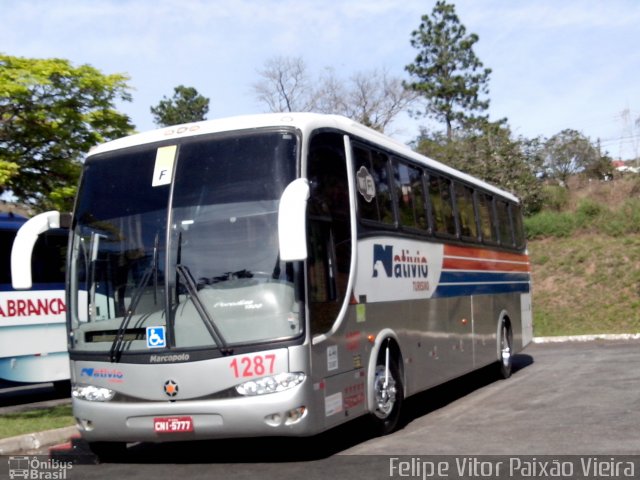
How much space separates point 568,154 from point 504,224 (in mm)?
40759

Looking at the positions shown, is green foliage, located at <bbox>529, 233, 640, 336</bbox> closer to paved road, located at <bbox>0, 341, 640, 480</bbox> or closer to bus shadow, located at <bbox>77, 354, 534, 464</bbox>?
paved road, located at <bbox>0, 341, 640, 480</bbox>

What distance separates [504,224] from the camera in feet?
55.9

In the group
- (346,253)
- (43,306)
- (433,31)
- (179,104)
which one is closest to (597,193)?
(433,31)

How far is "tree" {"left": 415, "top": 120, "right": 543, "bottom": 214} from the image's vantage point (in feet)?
130

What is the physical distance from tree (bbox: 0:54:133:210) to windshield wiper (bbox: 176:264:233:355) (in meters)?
11.4

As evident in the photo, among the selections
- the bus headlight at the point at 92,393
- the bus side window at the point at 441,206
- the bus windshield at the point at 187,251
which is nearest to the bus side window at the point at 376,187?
the bus windshield at the point at 187,251

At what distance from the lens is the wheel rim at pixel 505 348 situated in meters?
16.0

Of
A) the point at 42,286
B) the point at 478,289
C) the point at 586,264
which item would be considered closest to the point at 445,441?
the point at 478,289

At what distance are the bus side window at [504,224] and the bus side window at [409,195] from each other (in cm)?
494

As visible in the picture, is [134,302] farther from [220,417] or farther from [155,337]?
[220,417]

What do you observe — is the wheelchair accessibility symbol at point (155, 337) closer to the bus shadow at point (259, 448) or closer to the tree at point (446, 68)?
the bus shadow at point (259, 448)

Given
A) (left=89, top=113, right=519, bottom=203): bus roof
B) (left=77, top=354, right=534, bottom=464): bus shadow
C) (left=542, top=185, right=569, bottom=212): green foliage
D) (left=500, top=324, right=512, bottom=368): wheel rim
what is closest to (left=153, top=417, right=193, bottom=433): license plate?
(left=77, top=354, right=534, bottom=464): bus shadow

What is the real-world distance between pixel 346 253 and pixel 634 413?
13.8ft

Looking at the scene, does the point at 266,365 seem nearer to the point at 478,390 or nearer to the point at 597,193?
the point at 478,390
